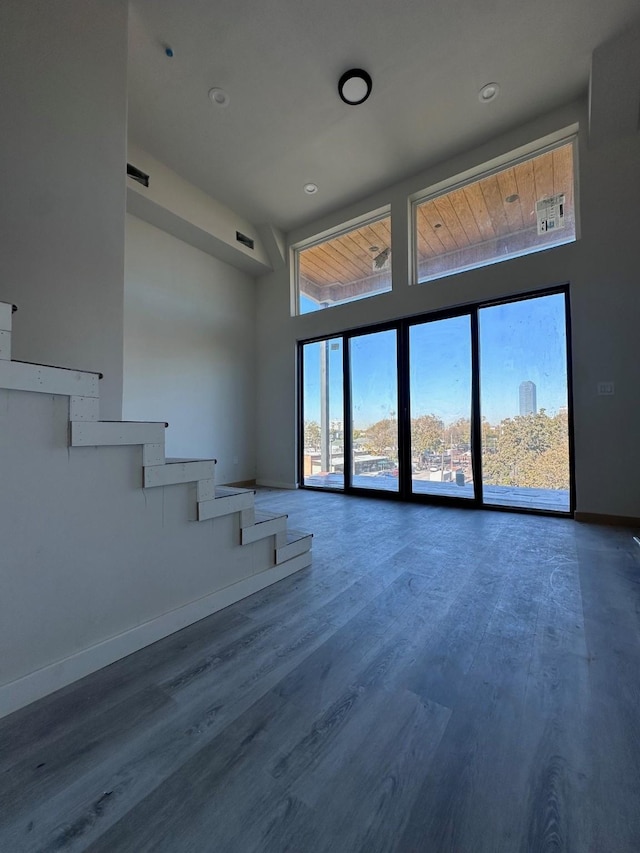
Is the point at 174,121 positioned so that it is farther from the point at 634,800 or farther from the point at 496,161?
the point at 634,800

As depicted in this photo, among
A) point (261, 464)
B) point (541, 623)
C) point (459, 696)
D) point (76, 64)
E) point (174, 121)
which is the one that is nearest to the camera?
point (459, 696)

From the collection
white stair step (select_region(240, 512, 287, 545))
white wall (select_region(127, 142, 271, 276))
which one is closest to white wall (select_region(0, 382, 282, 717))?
white stair step (select_region(240, 512, 287, 545))

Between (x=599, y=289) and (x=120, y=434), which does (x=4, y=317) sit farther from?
(x=599, y=289)

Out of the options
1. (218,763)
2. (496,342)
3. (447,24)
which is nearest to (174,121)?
(447,24)

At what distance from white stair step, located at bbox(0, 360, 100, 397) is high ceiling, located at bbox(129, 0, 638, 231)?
3309 mm

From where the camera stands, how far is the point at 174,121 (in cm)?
366

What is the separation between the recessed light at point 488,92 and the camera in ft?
10.9

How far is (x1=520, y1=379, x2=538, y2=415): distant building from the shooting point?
12.4 ft

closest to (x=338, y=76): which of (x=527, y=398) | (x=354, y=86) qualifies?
(x=354, y=86)

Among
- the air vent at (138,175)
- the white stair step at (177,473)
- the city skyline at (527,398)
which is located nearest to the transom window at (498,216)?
the city skyline at (527,398)

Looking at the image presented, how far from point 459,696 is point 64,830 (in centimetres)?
111

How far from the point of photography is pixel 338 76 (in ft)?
10.6

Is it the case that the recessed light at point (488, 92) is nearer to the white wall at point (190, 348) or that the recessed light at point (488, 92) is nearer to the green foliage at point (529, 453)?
the green foliage at point (529, 453)

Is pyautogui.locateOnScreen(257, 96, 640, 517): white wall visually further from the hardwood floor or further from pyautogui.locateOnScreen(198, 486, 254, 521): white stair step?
pyautogui.locateOnScreen(198, 486, 254, 521): white stair step
